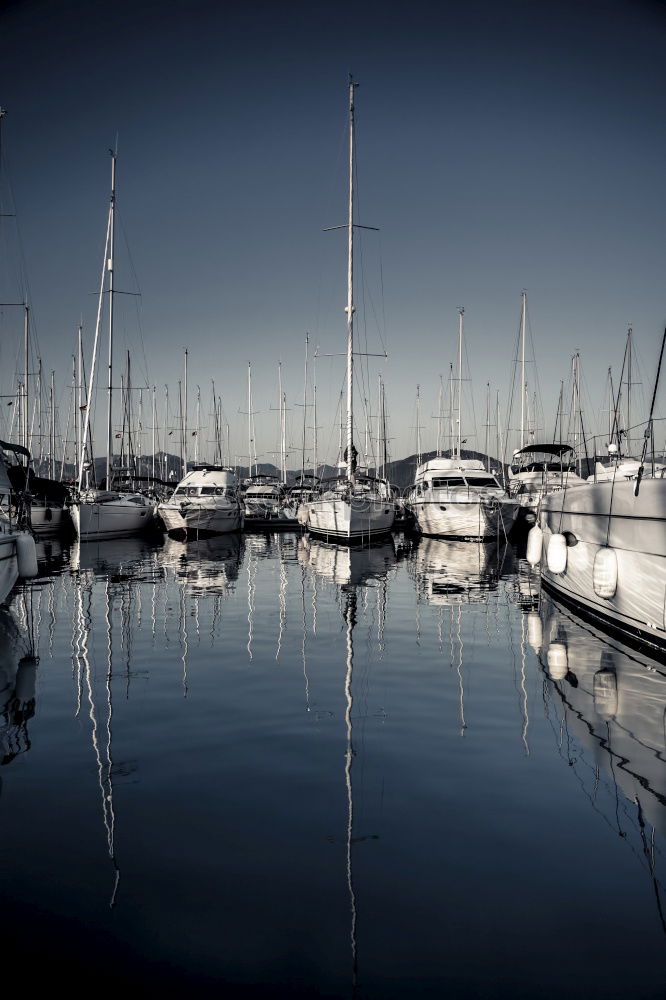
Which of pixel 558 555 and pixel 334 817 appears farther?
pixel 558 555

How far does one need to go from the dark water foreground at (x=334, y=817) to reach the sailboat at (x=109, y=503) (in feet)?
76.1

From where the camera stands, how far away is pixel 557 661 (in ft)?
29.7

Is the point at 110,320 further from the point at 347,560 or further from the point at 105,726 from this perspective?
the point at 105,726

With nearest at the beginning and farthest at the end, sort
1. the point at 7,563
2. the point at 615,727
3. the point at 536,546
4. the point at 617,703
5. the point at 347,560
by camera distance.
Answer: the point at 615,727, the point at 617,703, the point at 7,563, the point at 536,546, the point at 347,560

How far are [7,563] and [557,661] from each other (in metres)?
8.61

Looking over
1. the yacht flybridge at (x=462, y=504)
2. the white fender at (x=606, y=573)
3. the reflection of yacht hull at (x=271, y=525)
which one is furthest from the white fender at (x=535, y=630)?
the reflection of yacht hull at (x=271, y=525)

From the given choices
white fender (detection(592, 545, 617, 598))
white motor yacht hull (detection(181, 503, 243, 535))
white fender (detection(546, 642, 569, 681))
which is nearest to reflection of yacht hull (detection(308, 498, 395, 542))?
white motor yacht hull (detection(181, 503, 243, 535))

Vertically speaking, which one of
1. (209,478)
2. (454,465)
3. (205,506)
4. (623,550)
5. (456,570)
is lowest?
(456,570)

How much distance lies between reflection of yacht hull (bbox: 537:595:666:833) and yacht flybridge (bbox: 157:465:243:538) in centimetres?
2527

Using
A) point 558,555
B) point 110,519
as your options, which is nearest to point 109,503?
point 110,519

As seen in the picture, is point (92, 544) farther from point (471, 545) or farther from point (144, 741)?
point (144, 741)

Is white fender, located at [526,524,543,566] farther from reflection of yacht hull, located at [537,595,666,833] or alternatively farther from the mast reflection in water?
the mast reflection in water

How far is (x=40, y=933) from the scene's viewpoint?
10.9ft

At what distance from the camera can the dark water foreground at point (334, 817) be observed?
319 cm
